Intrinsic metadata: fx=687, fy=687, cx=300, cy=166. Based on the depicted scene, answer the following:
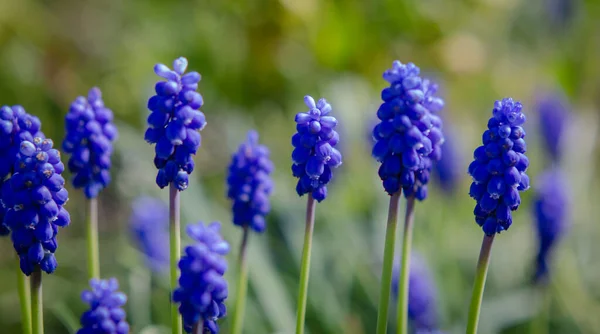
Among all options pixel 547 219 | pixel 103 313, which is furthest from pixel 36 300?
pixel 547 219

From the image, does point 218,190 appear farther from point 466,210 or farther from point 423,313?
point 423,313

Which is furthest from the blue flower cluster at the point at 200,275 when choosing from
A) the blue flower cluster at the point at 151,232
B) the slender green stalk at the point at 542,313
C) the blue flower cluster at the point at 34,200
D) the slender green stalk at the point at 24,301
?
the slender green stalk at the point at 542,313

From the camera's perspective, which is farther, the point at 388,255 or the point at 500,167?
the point at 388,255

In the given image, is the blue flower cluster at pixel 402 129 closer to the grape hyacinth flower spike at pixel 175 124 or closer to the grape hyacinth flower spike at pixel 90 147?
the grape hyacinth flower spike at pixel 175 124

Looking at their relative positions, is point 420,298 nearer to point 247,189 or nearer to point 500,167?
point 247,189

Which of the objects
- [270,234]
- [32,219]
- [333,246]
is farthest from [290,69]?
[32,219]
